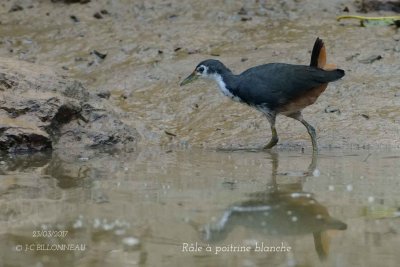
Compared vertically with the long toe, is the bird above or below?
above

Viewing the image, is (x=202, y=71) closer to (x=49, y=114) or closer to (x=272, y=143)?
(x=272, y=143)

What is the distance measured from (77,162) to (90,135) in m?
1.17

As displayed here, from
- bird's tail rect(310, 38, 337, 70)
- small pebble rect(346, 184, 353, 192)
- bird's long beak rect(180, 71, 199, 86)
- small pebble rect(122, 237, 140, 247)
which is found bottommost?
small pebble rect(122, 237, 140, 247)

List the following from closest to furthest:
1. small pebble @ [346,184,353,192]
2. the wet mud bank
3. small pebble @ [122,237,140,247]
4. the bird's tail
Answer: small pebble @ [122,237,140,247] < small pebble @ [346,184,353,192] < the bird's tail < the wet mud bank

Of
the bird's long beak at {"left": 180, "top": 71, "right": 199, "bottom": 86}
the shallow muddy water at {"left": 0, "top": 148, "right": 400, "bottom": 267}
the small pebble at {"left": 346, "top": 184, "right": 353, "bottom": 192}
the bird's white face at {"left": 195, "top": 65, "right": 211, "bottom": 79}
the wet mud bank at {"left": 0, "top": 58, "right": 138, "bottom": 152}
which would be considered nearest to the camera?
the shallow muddy water at {"left": 0, "top": 148, "right": 400, "bottom": 267}

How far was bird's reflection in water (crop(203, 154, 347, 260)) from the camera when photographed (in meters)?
3.84

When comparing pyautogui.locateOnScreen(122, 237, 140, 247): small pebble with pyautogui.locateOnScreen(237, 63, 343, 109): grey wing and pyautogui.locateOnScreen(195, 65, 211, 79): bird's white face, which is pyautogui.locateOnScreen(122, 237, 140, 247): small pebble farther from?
pyautogui.locateOnScreen(195, 65, 211, 79): bird's white face

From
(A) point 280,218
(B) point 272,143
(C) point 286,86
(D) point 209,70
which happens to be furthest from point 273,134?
(A) point 280,218

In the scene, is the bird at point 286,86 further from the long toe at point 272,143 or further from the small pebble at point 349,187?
the small pebble at point 349,187

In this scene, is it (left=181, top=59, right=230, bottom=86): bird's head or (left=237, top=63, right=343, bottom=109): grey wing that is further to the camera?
(left=181, top=59, right=230, bottom=86): bird's head

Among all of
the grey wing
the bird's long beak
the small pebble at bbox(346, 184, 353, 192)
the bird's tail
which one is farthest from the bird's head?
the small pebble at bbox(346, 184, 353, 192)

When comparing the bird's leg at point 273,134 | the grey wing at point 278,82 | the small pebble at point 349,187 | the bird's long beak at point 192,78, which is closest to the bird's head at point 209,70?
the bird's long beak at point 192,78

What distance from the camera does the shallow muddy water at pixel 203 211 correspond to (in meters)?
3.52

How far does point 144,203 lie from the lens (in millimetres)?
4637
